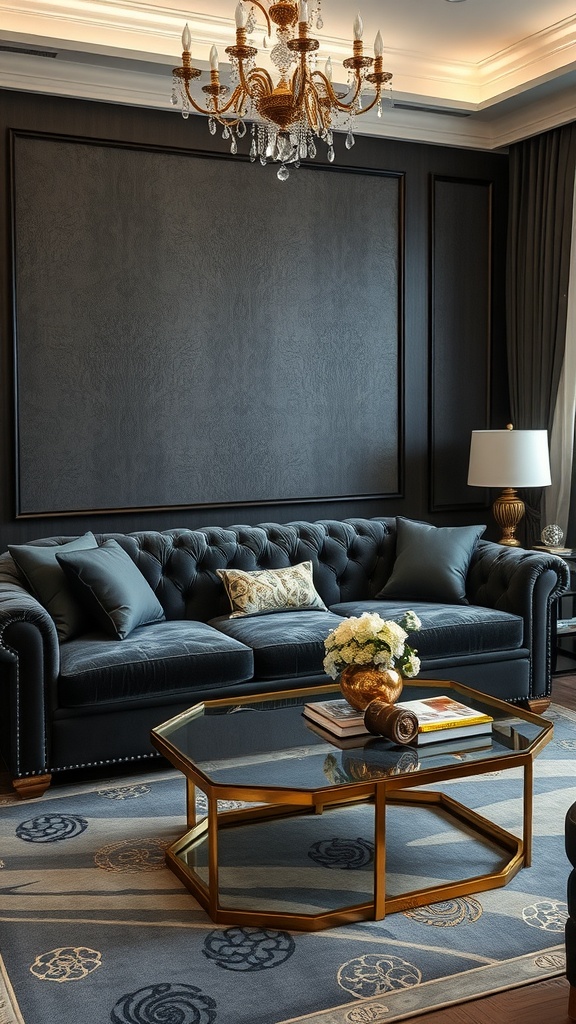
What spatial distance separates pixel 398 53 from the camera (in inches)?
198

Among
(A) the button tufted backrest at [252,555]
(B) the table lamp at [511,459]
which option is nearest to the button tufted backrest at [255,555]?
(A) the button tufted backrest at [252,555]

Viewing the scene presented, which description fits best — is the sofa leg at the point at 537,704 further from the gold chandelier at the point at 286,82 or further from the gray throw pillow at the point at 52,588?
A: the gold chandelier at the point at 286,82

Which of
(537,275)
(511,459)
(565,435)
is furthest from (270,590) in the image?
(537,275)

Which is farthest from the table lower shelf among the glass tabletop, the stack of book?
the stack of book

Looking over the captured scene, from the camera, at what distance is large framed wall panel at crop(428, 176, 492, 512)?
18.0 feet

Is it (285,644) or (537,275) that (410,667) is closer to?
(285,644)

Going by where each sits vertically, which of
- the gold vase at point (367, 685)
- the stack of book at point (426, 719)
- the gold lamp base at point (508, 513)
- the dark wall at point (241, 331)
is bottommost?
the stack of book at point (426, 719)

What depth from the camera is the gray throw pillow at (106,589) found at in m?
3.87

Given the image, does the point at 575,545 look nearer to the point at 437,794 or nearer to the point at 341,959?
the point at 437,794

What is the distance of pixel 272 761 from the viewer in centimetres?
273

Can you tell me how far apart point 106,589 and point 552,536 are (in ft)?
8.14

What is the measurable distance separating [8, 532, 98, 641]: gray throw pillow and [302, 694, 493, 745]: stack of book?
3.88 feet

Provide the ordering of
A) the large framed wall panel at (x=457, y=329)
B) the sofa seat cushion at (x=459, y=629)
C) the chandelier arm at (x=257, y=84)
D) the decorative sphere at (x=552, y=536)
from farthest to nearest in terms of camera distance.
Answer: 1. the large framed wall panel at (x=457, y=329)
2. the decorative sphere at (x=552, y=536)
3. the sofa seat cushion at (x=459, y=629)
4. the chandelier arm at (x=257, y=84)

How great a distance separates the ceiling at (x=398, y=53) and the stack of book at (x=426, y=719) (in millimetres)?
3015
